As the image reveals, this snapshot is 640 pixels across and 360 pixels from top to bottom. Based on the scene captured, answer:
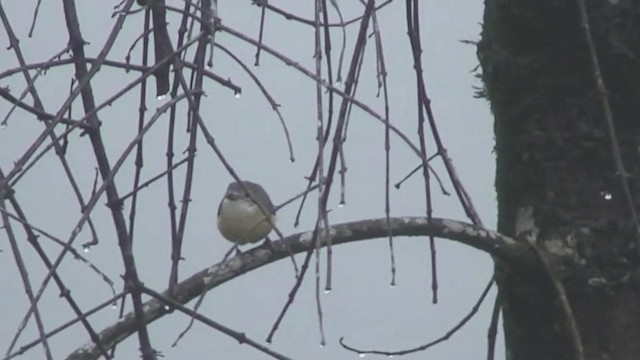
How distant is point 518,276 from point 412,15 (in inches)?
19.5

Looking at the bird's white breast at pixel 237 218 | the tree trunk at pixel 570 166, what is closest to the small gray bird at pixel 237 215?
the bird's white breast at pixel 237 218

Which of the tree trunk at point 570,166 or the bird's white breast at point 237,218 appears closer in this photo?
the tree trunk at point 570,166

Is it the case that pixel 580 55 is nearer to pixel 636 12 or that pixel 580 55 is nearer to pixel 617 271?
pixel 636 12

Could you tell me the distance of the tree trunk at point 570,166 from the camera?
1839mm

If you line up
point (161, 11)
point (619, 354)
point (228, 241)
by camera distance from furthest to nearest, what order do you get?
point (228, 241) < point (619, 354) < point (161, 11)

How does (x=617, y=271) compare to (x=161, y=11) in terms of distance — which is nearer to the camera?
(x=161, y=11)

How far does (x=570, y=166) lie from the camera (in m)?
1.88

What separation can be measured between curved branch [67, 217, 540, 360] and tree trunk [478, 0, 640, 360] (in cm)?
5

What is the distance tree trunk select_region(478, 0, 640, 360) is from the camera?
1.84 m

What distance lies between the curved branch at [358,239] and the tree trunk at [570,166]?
0.05m

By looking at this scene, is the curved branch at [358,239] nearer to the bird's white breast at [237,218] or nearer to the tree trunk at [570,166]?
the tree trunk at [570,166]

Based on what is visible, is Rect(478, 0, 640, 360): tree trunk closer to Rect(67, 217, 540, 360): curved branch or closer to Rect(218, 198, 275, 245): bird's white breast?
Rect(67, 217, 540, 360): curved branch

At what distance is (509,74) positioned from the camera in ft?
6.27

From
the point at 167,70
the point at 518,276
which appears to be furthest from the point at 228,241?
the point at 167,70
